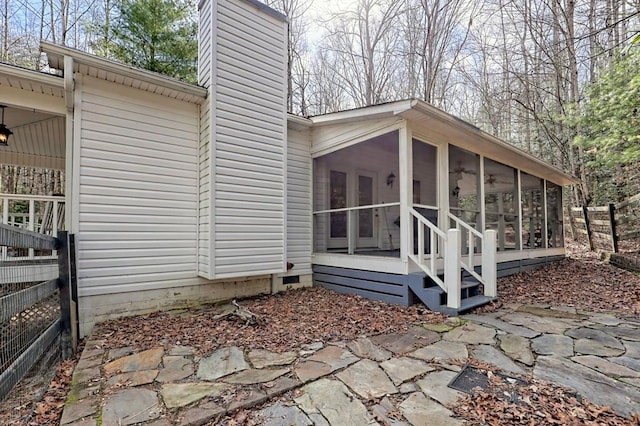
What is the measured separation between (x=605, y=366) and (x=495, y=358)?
86 centimetres

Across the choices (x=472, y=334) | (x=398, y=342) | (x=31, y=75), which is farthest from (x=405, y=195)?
(x=31, y=75)

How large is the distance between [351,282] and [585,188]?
10.1m

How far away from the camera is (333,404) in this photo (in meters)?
2.20

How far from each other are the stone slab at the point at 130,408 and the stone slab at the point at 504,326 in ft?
11.7

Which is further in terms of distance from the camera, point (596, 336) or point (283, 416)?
point (596, 336)

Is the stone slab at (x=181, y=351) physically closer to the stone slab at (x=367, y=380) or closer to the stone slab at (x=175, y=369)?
the stone slab at (x=175, y=369)

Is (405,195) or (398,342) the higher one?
(405,195)

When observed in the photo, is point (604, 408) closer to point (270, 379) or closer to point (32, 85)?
point (270, 379)

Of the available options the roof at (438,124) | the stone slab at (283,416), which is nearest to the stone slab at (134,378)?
the stone slab at (283,416)

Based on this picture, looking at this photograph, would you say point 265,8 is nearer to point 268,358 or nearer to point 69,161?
point 69,161

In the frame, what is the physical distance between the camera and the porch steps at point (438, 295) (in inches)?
168

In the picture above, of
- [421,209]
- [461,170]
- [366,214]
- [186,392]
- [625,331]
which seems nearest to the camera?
[186,392]

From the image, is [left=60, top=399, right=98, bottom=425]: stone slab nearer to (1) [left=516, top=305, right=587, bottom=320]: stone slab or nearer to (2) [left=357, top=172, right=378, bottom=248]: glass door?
(1) [left=516, top=305, right=587, bottom=320]: stone slab

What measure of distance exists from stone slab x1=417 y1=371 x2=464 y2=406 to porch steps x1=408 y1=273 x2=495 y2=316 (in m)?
1.71
